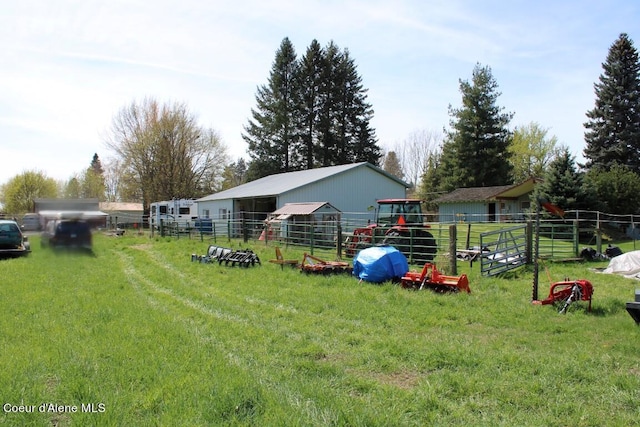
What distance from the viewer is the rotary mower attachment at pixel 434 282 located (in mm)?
9914

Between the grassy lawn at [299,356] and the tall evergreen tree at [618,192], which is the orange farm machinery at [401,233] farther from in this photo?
the tall evergreen tree at [618,192]

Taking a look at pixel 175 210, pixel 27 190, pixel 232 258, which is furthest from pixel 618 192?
pixel 27 190

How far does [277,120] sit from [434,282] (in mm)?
42868

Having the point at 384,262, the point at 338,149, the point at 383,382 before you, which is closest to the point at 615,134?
the point at 338,149

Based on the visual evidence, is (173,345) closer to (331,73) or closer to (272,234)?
(272,234)

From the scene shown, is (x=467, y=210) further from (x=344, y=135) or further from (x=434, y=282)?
(x=434, y=282)

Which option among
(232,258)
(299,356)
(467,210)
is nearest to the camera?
(299,356)

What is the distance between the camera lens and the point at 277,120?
166 ft

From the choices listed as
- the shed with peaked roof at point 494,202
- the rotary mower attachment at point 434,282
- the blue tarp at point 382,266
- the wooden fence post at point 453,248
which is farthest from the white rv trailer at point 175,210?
the rotary mower attachment at point 434,282

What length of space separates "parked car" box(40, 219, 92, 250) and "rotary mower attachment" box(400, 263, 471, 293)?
852 cm

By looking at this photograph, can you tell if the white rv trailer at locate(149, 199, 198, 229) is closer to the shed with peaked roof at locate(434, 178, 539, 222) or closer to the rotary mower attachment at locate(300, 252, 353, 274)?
the shed with peaked roof at locate(434, 178, 539, 222)

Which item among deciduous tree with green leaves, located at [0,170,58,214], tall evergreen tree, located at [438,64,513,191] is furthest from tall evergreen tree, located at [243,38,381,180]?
deciduous tree with green leaves, located at [0,170,58,214]

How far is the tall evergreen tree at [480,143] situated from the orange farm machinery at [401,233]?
32238mm

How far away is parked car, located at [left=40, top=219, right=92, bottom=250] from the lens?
2514 millimetres
